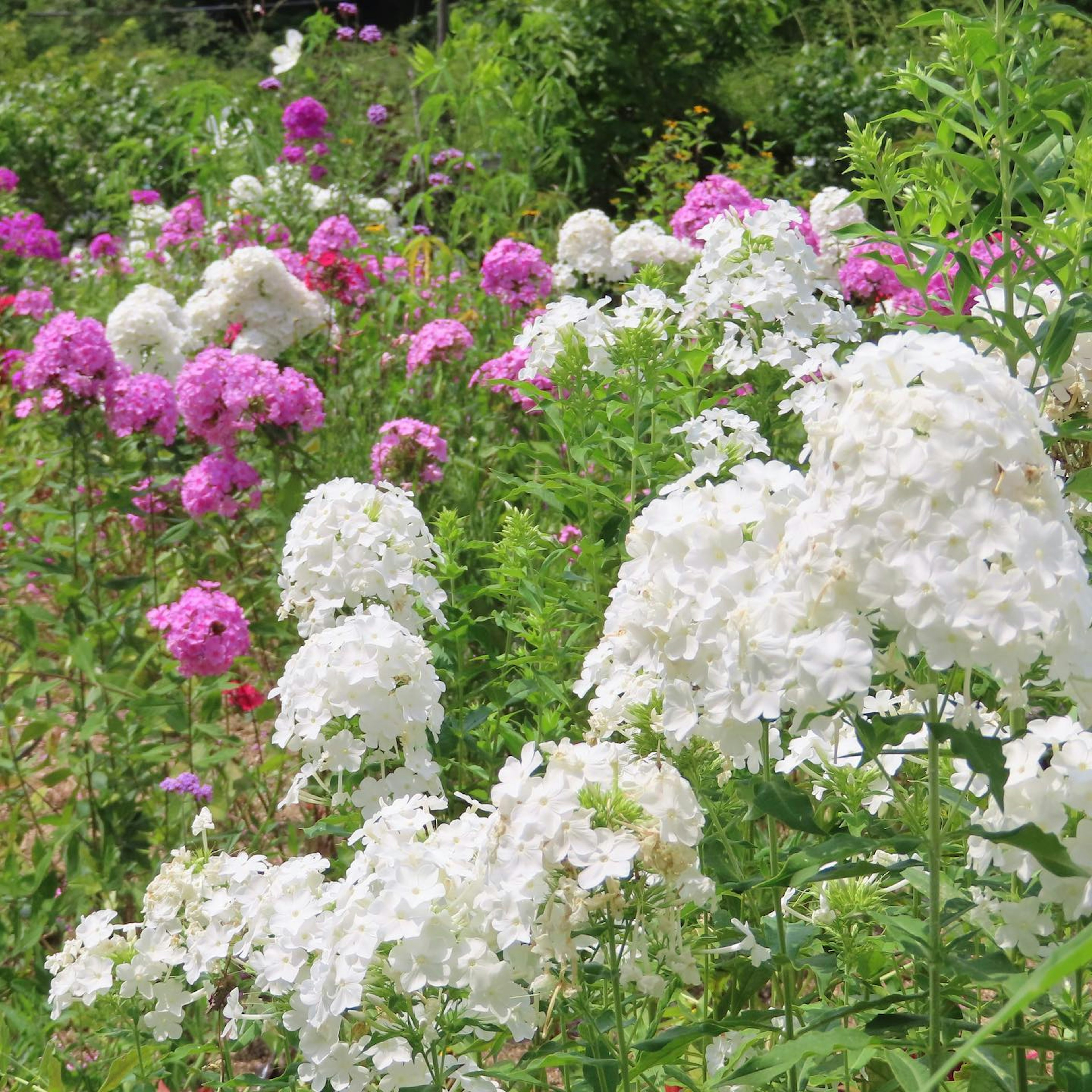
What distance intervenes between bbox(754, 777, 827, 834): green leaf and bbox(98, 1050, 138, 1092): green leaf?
4.00 feet

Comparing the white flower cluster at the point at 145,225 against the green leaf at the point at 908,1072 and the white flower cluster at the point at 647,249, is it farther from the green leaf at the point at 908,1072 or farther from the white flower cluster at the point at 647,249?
the green leaf at the point at 908,1072

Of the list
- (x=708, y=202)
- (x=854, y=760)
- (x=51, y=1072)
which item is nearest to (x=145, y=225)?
(x=708, y=202)

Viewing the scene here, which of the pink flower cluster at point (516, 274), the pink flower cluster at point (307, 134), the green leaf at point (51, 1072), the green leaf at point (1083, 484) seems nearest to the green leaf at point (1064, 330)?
the green leaf at point (1083, 484)

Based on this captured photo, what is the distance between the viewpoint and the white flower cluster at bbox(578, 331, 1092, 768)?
43.7 inches

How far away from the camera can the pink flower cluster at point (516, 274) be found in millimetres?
4270

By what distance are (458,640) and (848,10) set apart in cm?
1087

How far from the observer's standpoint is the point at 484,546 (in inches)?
103

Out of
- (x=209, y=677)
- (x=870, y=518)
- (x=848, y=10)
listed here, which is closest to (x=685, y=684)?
(x=870, y=518)

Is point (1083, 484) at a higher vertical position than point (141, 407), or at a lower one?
higher

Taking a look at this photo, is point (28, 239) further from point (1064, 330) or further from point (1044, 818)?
point (1044, 818)

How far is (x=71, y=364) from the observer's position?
336 centimetres

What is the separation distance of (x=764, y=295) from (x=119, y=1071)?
186cm

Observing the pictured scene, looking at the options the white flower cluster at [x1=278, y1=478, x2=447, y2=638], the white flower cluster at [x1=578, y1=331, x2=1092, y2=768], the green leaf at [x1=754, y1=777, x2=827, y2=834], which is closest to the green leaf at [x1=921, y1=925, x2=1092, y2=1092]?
the white flower cluster at [x1=578, y1=331, x2=1092, y2=768]

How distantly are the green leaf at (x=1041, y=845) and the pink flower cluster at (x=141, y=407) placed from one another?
278cm
